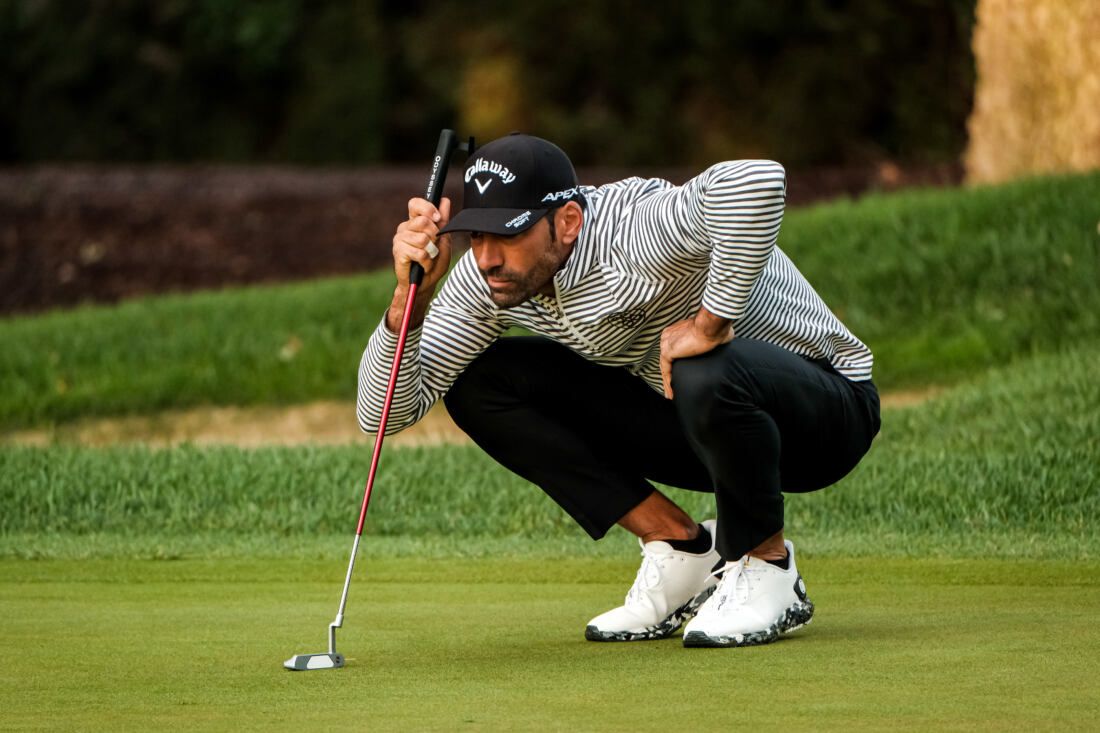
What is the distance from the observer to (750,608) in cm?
351

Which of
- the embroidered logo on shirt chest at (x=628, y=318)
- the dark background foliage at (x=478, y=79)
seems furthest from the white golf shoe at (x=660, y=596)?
the dark background foliage at (x=478, y=79)

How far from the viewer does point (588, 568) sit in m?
4.78

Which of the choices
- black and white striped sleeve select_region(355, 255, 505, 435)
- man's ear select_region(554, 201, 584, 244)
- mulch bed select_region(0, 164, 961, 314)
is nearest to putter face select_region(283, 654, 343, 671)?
black and white striped sleeve select_region(355, 255, 505, 435)

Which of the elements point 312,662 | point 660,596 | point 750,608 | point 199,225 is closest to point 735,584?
point 750,608

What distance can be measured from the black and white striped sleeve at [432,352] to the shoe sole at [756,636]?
32.0 inches

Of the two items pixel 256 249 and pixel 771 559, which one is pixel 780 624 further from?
pixel 256 249

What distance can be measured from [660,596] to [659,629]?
70mm

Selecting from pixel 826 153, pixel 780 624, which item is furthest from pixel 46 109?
pixel 780 624

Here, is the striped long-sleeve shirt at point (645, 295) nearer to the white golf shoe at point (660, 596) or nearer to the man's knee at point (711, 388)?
the man's knee at point (711, 388)

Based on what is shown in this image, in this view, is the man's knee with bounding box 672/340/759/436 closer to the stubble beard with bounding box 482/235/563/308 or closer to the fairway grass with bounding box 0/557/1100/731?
the stubble beard with bounding box 482/235/563/308

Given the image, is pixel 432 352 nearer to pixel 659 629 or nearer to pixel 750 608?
pixel 659 629

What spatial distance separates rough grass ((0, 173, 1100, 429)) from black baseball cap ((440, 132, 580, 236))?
5.66 metres

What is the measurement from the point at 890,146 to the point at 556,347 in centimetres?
1472

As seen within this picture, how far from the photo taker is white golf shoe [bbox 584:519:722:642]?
365 centimetres
